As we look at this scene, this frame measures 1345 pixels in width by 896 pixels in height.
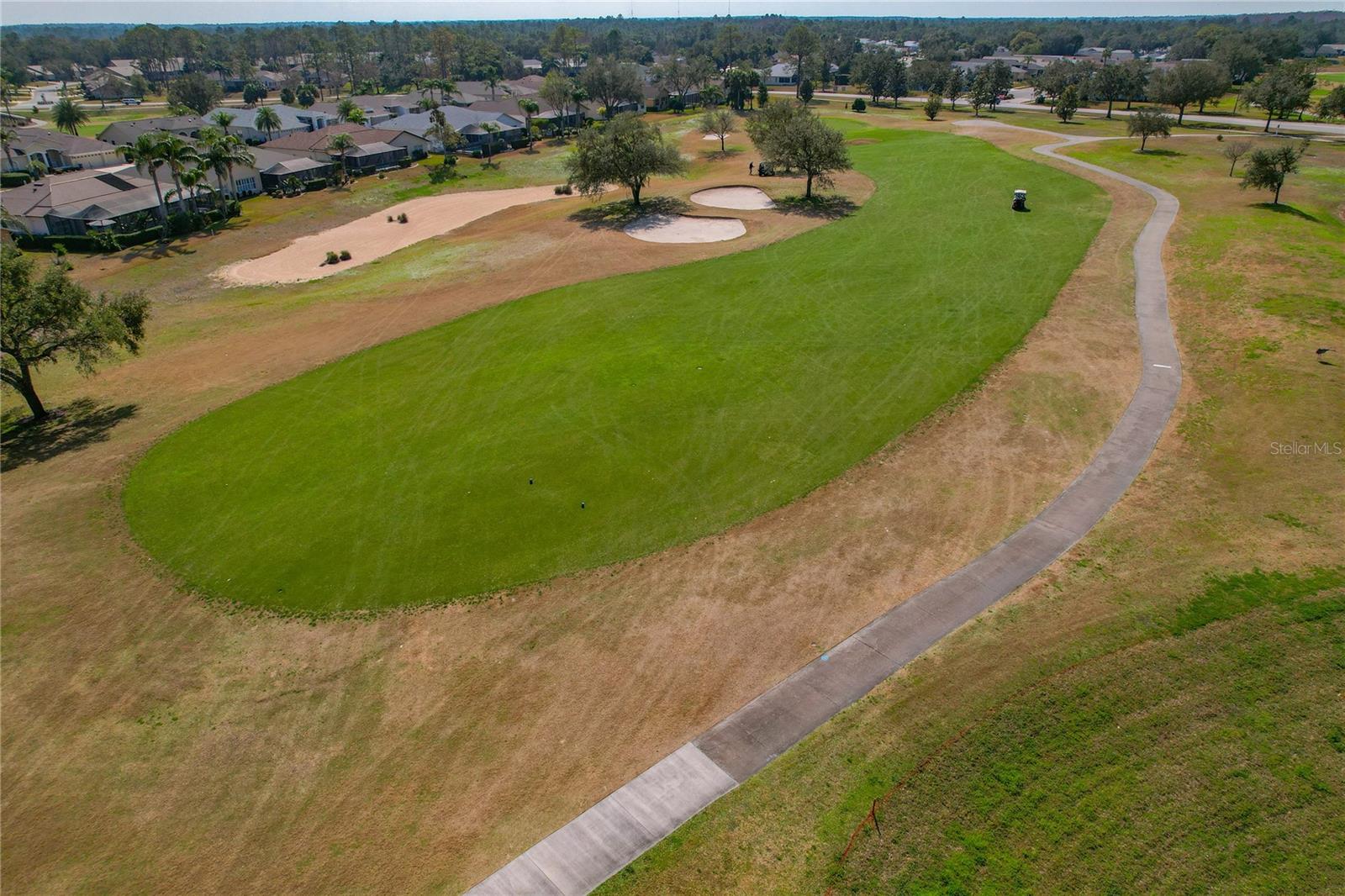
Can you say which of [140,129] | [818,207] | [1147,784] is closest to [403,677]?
[1147,784]

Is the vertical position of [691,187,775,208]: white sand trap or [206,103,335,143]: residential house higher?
[206,103,335,143]: residential house

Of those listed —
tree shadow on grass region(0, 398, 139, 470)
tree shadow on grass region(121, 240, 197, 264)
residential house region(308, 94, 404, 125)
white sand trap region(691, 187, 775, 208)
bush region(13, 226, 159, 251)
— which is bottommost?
tree shadow on grass region(0, 398, 139, 470)

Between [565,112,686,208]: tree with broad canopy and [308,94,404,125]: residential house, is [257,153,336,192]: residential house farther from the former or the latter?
[308,94,404,125]: residential house

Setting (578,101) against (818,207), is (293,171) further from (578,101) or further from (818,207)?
(818,207)

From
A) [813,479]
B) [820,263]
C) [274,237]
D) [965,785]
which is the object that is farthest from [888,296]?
[274,237]

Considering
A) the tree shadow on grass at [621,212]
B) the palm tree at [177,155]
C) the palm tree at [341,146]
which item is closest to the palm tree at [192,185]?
the palm tree at [177,155]

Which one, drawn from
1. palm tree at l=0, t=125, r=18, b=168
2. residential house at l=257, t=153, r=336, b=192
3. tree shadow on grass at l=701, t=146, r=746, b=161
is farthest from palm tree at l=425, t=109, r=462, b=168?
palm tree at l=0, t=125, r=18, b=168
